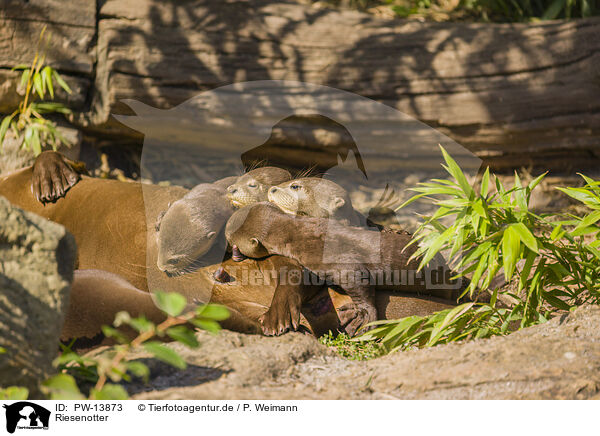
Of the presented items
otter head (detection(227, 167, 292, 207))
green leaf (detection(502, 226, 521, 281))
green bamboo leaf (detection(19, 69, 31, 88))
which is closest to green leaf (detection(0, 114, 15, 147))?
green bamboo leaf (detection(19, 69, 31, 88))

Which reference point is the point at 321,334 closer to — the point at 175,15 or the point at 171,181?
the point at 171,181

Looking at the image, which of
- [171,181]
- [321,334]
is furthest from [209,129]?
[321,334]

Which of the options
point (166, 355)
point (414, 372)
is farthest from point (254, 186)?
point (166, 355)

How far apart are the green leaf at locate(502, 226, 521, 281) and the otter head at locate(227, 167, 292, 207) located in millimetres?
1558

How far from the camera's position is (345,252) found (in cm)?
309

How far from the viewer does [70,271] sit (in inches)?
73.6

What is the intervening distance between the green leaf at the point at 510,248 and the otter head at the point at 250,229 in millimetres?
1290

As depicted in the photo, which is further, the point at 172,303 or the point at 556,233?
the point at 556,233

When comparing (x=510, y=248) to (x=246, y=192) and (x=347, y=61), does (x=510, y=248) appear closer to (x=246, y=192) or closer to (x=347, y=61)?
(x=246, y=192)

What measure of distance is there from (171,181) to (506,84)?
2.71 m

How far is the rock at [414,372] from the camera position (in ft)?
6.28

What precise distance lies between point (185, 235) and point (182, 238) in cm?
2

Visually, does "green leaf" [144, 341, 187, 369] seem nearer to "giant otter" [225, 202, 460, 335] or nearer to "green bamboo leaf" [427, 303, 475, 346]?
"green bamboo leaf" [427, 303, 475, 346]

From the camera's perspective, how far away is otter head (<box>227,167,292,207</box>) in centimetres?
349
